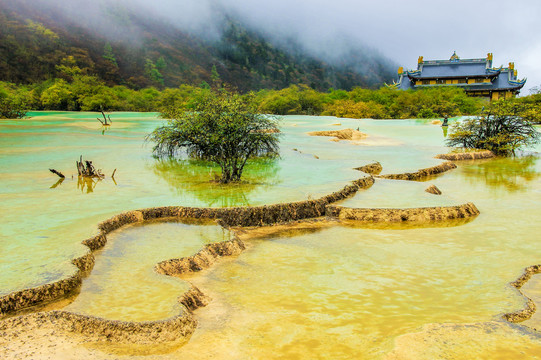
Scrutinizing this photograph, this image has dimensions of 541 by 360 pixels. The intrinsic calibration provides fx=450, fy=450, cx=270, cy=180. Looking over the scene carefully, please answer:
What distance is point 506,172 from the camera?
13398mm

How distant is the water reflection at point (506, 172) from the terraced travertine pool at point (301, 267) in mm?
300

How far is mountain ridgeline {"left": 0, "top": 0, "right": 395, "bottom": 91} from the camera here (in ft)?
206

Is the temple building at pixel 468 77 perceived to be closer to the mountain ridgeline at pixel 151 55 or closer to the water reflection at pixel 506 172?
the mountain ridgeline at pixel 151 55

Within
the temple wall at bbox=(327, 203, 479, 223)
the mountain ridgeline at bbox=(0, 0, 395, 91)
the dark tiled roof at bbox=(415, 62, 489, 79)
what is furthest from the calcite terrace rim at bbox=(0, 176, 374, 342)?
the mountain ridgeline at bbox=(0, 0, 395, 91)

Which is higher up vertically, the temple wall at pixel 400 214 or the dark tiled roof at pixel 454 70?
the dark tiled roof at pixel 454 70

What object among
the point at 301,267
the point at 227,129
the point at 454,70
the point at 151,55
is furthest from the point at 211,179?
the point at 151,55

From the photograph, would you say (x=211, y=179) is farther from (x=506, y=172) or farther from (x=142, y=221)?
(x=506, y=172)

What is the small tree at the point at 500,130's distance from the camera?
16984 millimetres

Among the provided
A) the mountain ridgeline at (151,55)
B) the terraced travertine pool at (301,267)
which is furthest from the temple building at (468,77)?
the terraced travertine pool at (301,267)

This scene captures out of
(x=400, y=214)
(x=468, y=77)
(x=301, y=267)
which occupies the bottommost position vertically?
(x=301, y=267)

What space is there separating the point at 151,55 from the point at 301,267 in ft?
277

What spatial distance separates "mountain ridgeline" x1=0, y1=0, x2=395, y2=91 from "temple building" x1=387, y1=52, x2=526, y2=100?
22915 mm

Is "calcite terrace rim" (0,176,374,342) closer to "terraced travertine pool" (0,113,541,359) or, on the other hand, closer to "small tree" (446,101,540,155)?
"terraced travertine pool" (0,113,541,359)

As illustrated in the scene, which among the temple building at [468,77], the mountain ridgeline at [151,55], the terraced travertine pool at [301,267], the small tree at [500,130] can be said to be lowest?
the terraced travertine pool at [301,267]
